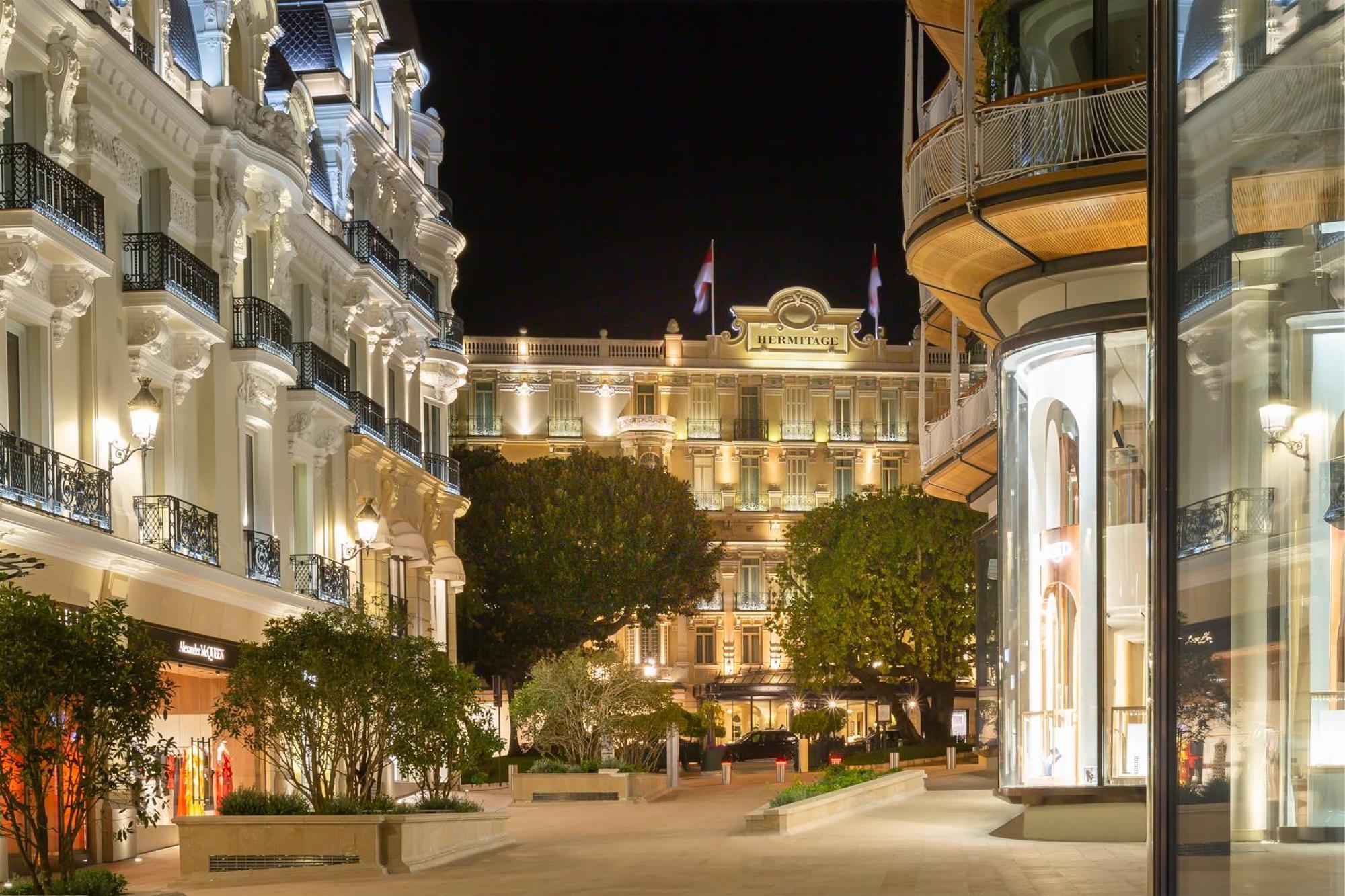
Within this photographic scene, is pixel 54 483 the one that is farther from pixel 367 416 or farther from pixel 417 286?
pixel 417 286

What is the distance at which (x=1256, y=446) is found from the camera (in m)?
4.54

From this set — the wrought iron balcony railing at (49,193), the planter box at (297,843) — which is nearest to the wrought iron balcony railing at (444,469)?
the wrought iron balcony railing at (49,193)

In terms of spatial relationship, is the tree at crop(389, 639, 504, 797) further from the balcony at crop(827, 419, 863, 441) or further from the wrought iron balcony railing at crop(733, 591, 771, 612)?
the balcony at crop(827, 419, 863, 441)

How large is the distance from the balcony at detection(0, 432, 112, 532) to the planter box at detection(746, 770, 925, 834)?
962 cm

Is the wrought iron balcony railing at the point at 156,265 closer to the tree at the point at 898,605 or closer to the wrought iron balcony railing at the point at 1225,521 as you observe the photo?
the wrought iron balcony railing at the point at 1225,521

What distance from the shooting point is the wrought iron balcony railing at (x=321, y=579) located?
33.1m

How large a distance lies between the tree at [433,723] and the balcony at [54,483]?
14.6 ft

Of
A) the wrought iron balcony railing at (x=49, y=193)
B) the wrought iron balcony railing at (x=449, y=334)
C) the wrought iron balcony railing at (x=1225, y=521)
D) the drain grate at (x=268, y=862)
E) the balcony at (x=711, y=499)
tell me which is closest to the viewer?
the wrought iron balcony railing at (x=1225, y=521)

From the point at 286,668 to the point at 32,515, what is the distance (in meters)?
3.38

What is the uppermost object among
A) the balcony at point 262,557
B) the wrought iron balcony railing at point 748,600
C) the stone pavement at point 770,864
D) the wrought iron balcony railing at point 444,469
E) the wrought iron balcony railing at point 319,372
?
the wrought iron balcony railing at point 319,372

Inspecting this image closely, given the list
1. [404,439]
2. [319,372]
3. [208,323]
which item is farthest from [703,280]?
[208,323]

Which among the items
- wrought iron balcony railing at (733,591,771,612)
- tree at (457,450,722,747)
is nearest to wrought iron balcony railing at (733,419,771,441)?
wrought iron balcony railing at (733,591,771,612)

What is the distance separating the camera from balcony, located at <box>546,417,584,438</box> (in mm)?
80938

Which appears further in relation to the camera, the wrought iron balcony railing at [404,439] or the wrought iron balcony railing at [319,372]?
the wrought iron balcony railing at [404,439]
